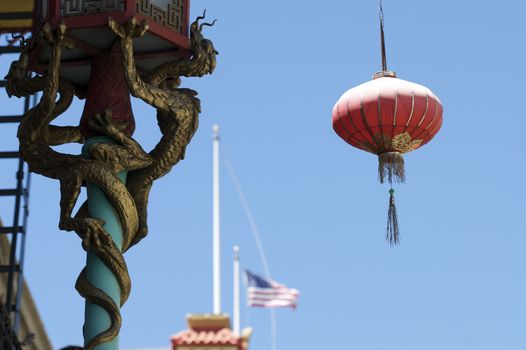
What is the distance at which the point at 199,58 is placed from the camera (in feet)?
23.4

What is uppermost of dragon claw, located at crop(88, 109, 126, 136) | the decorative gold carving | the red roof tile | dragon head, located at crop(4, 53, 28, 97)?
the decorative gold carving

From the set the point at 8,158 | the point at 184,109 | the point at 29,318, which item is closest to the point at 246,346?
the point at 29,318

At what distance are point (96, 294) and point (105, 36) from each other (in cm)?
142

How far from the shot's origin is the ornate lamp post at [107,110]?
6.57 m

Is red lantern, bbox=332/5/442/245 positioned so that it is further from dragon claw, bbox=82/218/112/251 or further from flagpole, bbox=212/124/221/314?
flagpole, bbox=212/124/221/314

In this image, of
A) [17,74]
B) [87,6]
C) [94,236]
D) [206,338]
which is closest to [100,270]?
[94,236]

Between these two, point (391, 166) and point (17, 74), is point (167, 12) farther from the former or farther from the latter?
point (391, 166)

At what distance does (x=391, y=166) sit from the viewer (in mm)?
13531

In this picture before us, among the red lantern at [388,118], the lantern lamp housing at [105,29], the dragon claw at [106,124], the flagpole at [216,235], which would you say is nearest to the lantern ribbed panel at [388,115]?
the red lantern at [388,118]

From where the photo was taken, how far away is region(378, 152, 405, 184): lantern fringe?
44.2 feet

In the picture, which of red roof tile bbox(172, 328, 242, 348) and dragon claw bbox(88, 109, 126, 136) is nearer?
dragon claw bbox(88, 109, 126, 136)

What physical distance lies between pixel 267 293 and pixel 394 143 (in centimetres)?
1730

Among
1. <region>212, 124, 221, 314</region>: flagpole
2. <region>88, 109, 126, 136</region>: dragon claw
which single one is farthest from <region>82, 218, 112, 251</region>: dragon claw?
<region>212, 124, 221, 314</region>: flagpole

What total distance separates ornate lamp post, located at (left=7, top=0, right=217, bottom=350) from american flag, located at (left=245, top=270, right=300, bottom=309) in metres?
22.6
